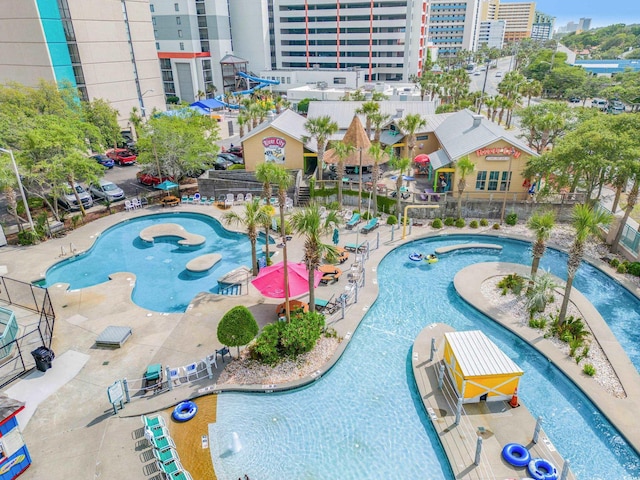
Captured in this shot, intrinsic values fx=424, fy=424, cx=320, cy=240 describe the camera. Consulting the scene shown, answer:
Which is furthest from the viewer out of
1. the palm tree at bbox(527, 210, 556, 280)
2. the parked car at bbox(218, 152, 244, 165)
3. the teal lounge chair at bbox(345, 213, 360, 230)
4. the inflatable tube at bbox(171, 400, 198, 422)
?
the parked car at bbox(218, 152, 244, 165)

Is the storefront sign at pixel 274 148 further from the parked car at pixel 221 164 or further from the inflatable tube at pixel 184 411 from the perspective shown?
the inflatable tube at pixel 184 411

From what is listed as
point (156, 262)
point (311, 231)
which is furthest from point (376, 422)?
point (156, 262)

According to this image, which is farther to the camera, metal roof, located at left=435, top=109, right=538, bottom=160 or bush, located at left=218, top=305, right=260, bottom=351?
metal roof, located at left=435, top=109, right=538, bottom=160

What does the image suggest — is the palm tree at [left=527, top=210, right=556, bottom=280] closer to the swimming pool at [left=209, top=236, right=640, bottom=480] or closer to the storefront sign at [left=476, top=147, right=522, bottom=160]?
the swimming pool at [left=209, top=236, right=640, bottom=480]

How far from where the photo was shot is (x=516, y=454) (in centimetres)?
1488

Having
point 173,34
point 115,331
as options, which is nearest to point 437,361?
point 115,331

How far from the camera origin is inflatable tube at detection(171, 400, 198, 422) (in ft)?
54.1

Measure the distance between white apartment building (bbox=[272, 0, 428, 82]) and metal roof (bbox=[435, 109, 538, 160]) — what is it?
6393 centimetres

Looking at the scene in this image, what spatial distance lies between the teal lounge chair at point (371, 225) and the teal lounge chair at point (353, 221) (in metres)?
0.96

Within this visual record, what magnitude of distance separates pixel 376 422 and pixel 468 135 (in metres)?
30.2

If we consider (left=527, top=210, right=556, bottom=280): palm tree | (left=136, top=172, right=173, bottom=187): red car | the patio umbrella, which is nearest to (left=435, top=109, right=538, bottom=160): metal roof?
(left=527, top=210, right=556, bottom=280): palm tree

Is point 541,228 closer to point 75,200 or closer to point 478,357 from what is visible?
point 478,357

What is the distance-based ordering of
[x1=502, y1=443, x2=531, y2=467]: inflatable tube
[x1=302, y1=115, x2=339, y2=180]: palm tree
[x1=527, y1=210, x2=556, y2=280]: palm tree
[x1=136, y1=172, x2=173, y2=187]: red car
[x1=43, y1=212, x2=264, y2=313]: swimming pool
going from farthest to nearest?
[x1=136, y1=172, x2=173, y2=187]: red car < [x1=302, y1=115, x2=339, y2=180]: palm tree < [x1=43, y1=212, x2=264, y2=313]: swimming pool < [x1=527, y1=210, x2=556, y2=280]: palm tree < [x1=502, y1=443, x2=531, y2=467]: inflatable tube

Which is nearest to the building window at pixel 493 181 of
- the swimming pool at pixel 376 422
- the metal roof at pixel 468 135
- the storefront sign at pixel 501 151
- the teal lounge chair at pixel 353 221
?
the storefront sign at pixel 501 151
